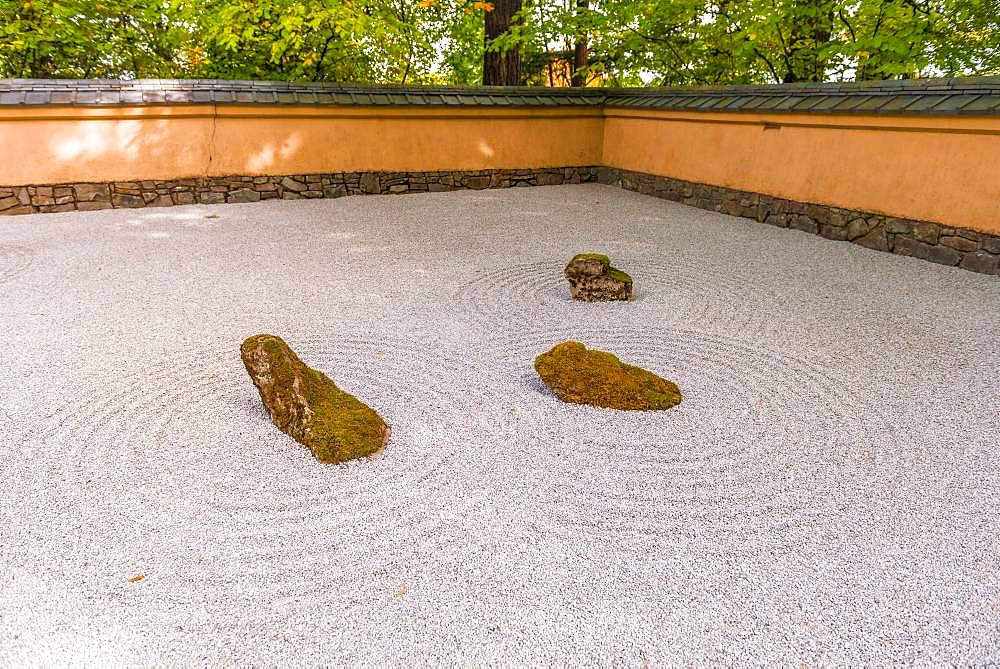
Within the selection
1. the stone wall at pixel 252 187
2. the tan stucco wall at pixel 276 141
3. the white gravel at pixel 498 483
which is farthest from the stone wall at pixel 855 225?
the stone wall at pixel 252 187

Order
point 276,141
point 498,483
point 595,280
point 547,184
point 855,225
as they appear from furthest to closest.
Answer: point 547,184
point 276,141
point 855,225
point 595,280
point 498,483

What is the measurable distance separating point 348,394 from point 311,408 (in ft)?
0.93

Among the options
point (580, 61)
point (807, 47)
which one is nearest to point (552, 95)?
point (807, 47)

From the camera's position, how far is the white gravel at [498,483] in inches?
71.7

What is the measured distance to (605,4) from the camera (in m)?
10.0

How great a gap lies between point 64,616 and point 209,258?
423 cm

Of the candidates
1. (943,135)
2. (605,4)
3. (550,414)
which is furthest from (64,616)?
(605,4)

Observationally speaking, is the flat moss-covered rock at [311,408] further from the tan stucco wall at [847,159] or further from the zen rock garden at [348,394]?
the tan stucco wall at [847,159]

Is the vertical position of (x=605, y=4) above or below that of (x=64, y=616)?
above

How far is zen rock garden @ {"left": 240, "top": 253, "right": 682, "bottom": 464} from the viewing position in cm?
268

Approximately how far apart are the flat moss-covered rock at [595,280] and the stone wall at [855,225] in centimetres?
317

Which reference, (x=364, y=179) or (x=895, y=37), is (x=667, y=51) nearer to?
(x=895, y=37)

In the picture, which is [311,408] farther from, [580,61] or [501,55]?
[580,61]

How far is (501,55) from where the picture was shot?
9.93 m
